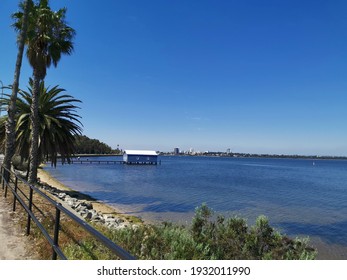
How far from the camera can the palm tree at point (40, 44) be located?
57.6 ft

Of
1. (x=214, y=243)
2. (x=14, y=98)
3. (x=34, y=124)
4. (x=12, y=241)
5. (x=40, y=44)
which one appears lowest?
(x=214, y=243)

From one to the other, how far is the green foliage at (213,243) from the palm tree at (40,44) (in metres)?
11.4

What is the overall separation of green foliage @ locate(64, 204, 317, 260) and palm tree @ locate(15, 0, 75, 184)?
11382 millimetres

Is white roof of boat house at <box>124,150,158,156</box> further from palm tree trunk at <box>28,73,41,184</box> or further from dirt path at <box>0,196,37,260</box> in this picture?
dirt path at <box>0,196,37,260</box>

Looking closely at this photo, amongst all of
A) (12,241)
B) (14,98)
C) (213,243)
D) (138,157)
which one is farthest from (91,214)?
(138,157)

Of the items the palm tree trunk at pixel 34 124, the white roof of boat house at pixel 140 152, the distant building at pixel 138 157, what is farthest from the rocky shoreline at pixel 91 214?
the white roof of boat house at pixel 140 152

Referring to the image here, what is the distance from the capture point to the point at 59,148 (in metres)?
22.5

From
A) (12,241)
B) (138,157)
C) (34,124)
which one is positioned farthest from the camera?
(138,157)

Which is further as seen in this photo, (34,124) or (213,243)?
(34,124)

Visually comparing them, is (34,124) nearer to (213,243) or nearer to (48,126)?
(48,126)

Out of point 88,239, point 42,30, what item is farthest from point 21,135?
point 88,239

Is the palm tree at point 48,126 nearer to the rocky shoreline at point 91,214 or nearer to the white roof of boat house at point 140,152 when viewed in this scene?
the rocky shoreline at point 91,214

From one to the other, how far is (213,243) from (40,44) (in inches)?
597

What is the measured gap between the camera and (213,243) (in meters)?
9.31
